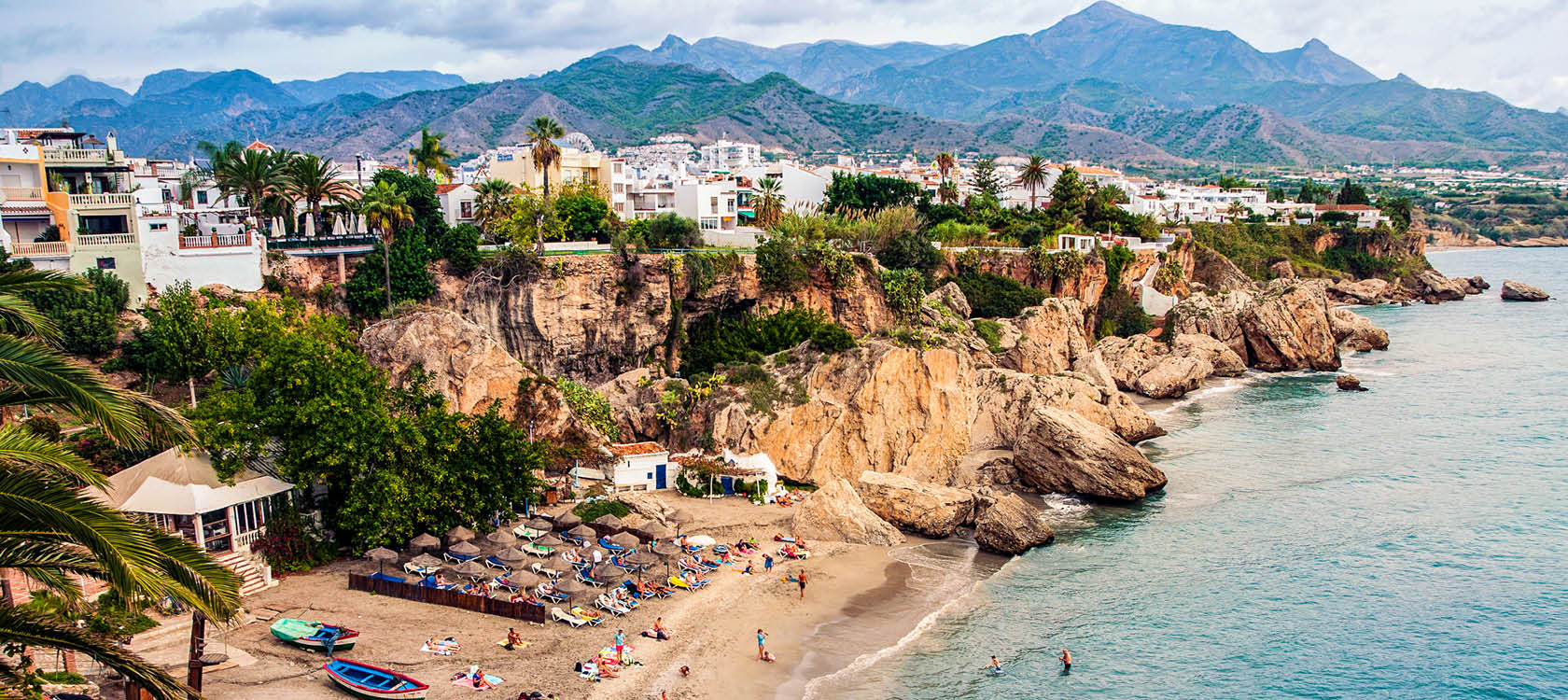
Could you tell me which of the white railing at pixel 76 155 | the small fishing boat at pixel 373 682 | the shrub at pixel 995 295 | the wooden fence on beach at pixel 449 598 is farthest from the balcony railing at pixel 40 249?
the shrub at pixel 995 295

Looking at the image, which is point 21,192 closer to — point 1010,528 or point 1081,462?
point 1010,528

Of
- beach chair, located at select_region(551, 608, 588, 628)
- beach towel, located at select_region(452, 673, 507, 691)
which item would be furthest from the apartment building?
beach towel, located at select_region(452, 673, 507, 691)

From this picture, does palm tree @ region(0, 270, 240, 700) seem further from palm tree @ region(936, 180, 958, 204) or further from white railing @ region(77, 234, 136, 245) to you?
palm tree @ region(936, 180, 958, 204)

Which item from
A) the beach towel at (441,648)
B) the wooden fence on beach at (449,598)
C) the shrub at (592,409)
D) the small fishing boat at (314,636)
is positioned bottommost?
the beach towel at (441,648)

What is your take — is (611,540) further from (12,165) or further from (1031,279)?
(1031,279)

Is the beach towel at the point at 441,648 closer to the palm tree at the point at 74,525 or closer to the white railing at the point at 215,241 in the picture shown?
the palm tree at the point at 74,525

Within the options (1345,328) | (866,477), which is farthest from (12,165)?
(1345,328)

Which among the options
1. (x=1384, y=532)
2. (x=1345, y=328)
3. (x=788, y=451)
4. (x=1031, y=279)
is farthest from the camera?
(x=1345, y=328)
